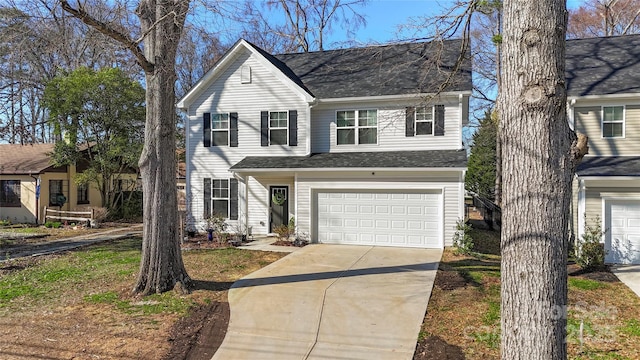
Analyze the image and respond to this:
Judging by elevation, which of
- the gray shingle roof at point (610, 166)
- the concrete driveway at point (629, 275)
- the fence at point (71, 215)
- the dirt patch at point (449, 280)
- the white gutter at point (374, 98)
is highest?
the white gutter at point (374, 98)

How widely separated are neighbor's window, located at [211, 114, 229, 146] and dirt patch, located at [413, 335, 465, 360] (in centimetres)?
1196

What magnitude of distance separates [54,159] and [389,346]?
2122 centimetres

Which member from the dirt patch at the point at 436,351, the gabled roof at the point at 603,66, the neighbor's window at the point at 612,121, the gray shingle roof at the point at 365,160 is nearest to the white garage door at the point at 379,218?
the gray shingle roof at the point at 365,160

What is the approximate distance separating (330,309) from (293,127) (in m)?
9.10

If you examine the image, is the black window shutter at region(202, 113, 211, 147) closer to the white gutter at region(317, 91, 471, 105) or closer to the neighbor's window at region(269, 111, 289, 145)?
the neighbor's window at region(269, 111, 289, 145)

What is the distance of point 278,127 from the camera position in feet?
49.4

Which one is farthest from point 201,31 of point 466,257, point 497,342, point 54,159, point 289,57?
point 54,159

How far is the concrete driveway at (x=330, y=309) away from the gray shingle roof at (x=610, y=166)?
17.4 ft

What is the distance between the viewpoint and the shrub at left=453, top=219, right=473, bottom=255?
1166cm

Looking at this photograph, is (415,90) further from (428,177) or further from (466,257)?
(466,257)

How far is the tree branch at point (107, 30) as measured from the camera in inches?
248

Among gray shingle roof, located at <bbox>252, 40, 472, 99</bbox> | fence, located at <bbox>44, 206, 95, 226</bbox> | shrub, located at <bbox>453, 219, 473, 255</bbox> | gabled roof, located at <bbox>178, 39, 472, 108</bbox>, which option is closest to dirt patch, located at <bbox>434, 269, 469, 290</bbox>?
shrub, located at <bbox>453, 219, 473, 255</bbox>

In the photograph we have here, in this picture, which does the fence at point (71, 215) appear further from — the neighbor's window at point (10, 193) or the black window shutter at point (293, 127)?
the black window shutter at point (293, 127)

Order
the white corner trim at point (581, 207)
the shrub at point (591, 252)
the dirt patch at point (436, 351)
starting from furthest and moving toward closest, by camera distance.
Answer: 1. the white corner trim at point (581, 207)
2. the shrub at point (591, 252)
3. the dirt patch at point (436, 351)
